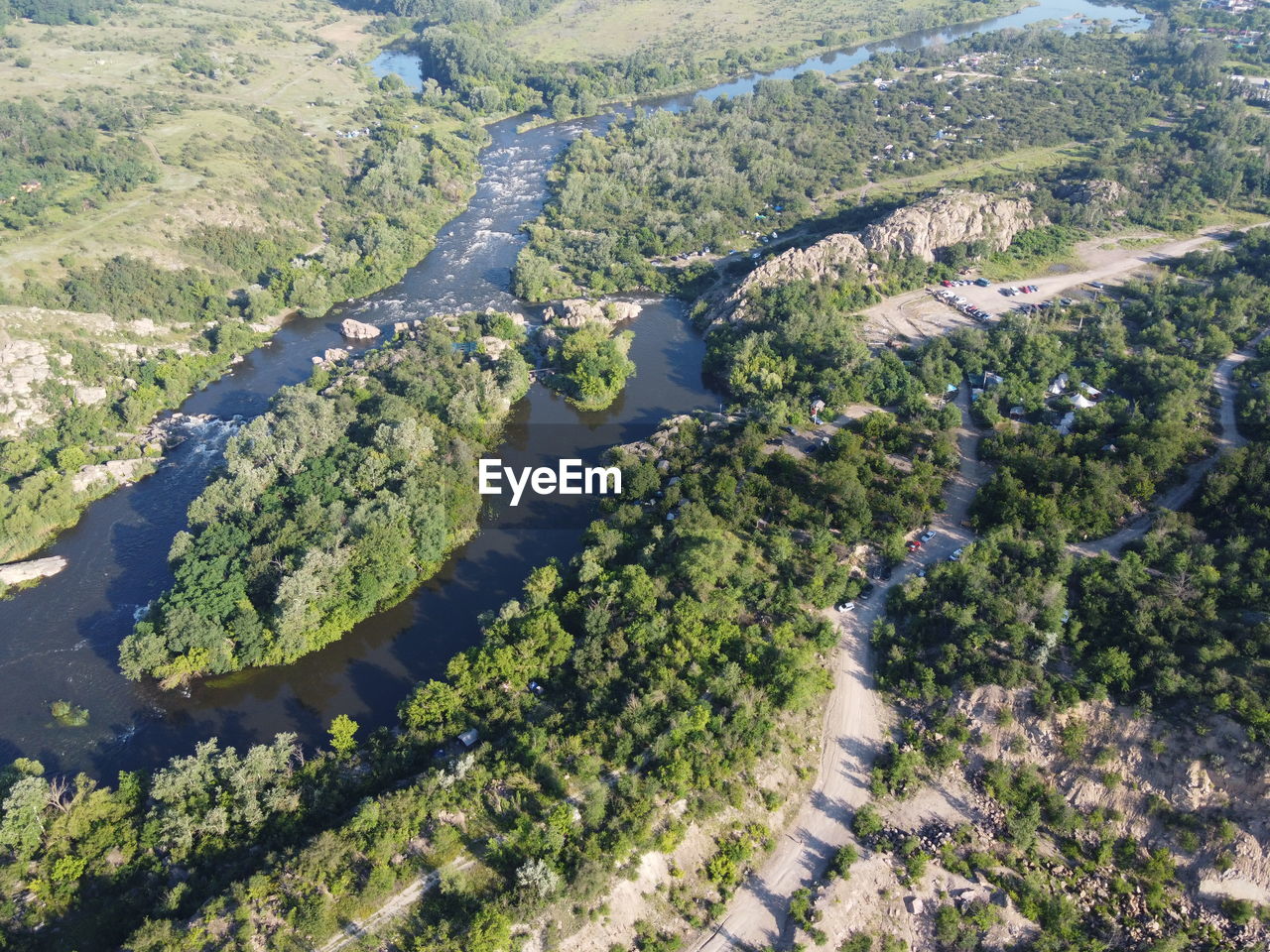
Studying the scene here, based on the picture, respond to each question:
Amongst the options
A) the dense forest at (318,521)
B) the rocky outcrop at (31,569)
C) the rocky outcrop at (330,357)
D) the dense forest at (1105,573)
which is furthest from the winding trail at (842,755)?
the rocky outcrop at (330,357)

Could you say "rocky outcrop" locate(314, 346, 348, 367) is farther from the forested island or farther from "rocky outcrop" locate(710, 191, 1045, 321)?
"rocky outcrop" locate(710, 191, 1045, 321)

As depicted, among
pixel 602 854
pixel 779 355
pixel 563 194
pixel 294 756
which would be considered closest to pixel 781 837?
pixel 602 854

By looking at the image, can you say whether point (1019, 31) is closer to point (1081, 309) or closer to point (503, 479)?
point (1081, 309)

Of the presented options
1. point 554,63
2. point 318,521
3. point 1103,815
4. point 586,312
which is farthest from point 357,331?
point 554,63

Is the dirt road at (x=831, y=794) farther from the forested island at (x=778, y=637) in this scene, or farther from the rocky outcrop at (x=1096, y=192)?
the rocky outcrop at (x=1096, y=192)

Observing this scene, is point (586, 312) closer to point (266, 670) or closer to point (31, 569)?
point (266, 670)

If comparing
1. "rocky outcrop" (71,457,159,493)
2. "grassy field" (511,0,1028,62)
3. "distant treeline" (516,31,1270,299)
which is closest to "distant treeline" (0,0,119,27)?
"grassy field" (511,0,1028,62)
